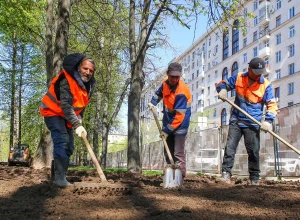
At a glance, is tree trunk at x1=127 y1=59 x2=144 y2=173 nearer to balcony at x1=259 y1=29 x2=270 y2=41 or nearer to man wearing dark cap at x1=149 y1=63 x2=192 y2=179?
man wearing dark cap at x1=149 y1=63 x2=192 y2=179

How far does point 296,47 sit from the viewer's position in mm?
35406

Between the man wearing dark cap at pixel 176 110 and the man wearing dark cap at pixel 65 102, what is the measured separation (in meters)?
1.22

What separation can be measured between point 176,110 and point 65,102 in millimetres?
1558

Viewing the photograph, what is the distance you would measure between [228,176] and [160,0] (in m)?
4.08

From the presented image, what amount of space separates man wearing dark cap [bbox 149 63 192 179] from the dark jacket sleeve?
4.53ft

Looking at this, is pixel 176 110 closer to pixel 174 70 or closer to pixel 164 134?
pixel 164 134

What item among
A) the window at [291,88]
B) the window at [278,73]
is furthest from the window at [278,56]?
the window at [291,88]

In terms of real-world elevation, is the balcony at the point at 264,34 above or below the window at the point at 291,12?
below

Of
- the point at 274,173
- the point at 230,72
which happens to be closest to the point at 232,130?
the point at 274,173

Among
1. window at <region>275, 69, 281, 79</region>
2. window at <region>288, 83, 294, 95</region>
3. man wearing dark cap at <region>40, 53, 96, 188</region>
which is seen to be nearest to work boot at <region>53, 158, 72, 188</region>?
man wearing dark cap at <region>40, 53, 96, 188</region>

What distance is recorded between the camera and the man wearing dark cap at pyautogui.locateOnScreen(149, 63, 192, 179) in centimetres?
489

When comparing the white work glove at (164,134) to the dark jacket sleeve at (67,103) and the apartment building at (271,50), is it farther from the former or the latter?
the apartment building at (271,50)

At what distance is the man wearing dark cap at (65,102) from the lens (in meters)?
4.11

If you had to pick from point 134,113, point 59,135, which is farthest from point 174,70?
point 134,113
